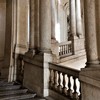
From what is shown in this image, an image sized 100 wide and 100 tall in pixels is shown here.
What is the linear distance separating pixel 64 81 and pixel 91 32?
147cm

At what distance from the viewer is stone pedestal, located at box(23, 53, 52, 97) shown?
5.87 meters

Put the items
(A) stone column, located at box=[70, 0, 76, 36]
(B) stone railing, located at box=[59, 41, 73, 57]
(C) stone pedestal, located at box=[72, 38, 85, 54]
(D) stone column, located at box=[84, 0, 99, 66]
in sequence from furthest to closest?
1. (A) stone column, located at box=[70, 0, 76, 36]
2. (B) stone railing, located at box=[59, 41, 73, 57]
3. (C) stone pedestal, located at box=[72, 38, 85, 54]
4. (D) stone column, located at box=[84, 0, 99, 66]

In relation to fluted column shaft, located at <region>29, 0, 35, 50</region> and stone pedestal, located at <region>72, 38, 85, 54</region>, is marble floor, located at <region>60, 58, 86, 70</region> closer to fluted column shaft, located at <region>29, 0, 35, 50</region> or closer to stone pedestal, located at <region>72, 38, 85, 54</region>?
stone pedestal, located at <region>72, 38, 85, 54</region>

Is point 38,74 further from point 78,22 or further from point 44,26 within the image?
point 78,22

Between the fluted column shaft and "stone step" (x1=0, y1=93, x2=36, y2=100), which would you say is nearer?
"stone step" (x1=0, y1=93, x2=36, y2=100)

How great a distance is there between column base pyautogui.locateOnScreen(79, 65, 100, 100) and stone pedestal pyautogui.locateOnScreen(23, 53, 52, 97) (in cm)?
162

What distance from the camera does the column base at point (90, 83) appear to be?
13.3 ft

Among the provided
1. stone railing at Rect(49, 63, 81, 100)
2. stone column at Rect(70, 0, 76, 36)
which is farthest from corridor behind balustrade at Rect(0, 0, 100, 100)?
stone column at Rect(70, 0, 76, 36)

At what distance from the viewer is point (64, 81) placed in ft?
17.2

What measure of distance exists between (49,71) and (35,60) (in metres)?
0.63

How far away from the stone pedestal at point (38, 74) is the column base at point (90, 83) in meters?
1.62

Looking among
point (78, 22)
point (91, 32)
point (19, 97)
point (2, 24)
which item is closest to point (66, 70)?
point (91, 32)

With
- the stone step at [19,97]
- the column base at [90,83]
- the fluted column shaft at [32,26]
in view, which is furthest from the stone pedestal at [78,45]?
the column base at [90,83]

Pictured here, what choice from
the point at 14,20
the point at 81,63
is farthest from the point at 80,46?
the point at 14,20
